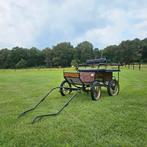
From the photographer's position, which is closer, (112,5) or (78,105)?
(78,105)

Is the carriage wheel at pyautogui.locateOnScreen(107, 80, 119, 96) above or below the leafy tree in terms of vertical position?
below

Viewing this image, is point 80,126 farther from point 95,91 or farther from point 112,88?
point 112,88

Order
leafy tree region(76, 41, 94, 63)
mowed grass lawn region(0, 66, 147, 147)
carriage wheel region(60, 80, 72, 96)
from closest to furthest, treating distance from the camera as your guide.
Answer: mowed grass lawn region(0, 66, 147, 147) < carriage wheel region(60, 80, 72, 96) < leafy tree region(76, 41, 94, 63)

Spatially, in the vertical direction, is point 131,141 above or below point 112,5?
below

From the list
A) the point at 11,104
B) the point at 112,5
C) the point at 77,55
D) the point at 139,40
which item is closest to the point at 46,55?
the point at 77,55

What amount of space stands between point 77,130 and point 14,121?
4.86 feet

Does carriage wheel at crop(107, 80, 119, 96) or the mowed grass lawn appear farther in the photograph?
carriage wheel at crop(107, 80, 119, 96)

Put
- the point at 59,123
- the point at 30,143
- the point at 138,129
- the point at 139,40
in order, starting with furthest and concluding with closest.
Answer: the point at 139,40 → the point at 59,123 → the point at 138,129 → the point at 30,143

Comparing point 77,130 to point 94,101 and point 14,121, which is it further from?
point 94,101

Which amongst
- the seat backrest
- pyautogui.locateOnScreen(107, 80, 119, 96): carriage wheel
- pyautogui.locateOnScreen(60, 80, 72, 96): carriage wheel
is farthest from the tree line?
the seat backrest

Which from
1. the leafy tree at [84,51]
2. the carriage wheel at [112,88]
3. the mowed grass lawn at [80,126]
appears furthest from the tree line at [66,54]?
the mowed grass lawn at [80,126]

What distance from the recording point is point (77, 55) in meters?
74.4

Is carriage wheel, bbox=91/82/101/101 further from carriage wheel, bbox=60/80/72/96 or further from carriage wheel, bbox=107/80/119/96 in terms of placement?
carriage wheel, bbox=60/80/72/96

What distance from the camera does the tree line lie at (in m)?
69.8
